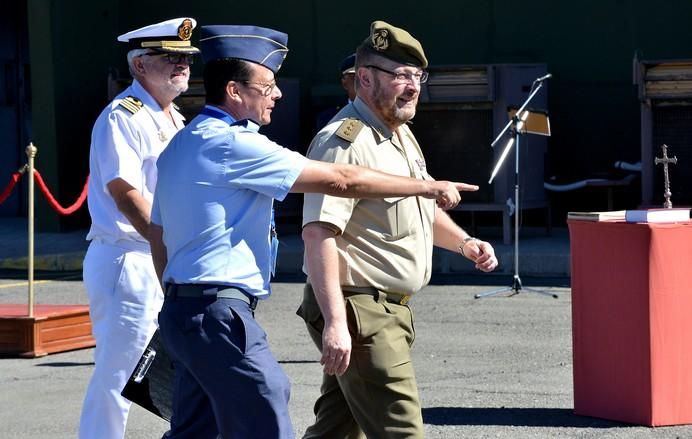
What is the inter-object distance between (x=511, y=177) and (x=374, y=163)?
905cm

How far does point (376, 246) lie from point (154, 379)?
0.91 metres

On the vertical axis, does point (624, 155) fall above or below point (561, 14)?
below

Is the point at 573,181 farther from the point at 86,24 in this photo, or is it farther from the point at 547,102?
the point at 86,24

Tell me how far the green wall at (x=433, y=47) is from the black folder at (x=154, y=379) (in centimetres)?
1088

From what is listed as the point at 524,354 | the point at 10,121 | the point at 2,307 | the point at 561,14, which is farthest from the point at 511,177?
the point at 10,121

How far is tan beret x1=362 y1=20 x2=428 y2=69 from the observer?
→ 481 centimetres

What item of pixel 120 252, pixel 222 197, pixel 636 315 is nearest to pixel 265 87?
pixel 222 197

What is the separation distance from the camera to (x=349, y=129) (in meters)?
Answer: 4.80

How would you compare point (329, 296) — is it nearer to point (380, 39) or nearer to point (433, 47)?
point (380, 39)

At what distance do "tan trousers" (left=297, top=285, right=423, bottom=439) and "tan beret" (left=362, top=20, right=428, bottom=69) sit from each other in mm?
863

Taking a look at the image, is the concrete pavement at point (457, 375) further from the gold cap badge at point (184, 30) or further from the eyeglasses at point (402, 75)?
the eyeglasses at point (402, 75)

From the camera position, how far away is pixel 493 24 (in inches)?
609

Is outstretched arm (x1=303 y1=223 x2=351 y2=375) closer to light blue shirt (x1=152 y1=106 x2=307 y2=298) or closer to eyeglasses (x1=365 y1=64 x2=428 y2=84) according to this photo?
light blue shirt (x1=152 y1=106 x2=307 y2=298)

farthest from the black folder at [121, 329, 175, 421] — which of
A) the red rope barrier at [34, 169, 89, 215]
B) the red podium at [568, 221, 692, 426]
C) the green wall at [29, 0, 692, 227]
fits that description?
the green wall at [29, 0, 692, 227]
